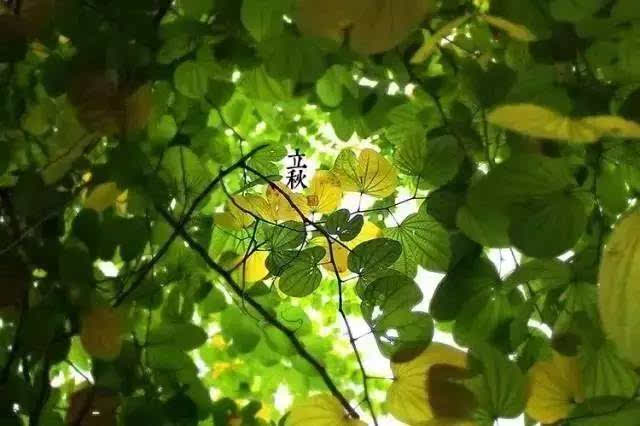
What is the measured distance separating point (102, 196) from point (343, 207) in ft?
0.48

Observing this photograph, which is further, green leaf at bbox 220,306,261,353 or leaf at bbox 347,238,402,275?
green leaf at bbox 220,306,261,353

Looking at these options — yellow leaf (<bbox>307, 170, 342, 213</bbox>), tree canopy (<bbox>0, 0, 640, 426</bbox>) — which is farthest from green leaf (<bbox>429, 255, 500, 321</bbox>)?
yellow leaf (<bbox>307, 170, 342, 213</bbox>)

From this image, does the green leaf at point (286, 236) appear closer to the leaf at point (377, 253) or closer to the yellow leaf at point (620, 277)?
the leaf at point (377, 253)

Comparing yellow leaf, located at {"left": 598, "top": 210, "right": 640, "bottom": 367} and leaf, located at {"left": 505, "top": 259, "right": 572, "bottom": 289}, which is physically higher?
leaf, located at {"left": 505, "top": 259, "right": 572, "bottom": 289}

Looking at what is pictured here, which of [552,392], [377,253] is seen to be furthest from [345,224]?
[552,392]

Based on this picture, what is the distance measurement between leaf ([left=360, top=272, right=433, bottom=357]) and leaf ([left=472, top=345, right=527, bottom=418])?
0.05 metres

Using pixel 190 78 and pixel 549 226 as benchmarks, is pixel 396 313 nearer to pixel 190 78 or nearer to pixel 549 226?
pixel 549 226

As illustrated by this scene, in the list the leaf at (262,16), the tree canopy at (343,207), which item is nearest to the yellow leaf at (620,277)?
the tree canopy at (343,207)

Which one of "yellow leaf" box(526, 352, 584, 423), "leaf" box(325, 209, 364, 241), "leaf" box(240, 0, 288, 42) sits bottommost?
"yellow leaf" box(526, 352, 584, 423)

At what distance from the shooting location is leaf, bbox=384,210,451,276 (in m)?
0.37

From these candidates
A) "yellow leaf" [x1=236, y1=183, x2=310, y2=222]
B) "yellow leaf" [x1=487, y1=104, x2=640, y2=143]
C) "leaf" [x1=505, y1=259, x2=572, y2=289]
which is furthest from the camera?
"yellow leaf" [x1=236, y1=183, x2=310, y2=222]

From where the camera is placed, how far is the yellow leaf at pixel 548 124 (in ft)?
0.76

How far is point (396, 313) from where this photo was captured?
358mm

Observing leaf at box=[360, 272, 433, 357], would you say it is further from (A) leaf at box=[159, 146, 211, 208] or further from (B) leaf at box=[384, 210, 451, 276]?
(A) leaf at box=[159, 146, 211, 208]
